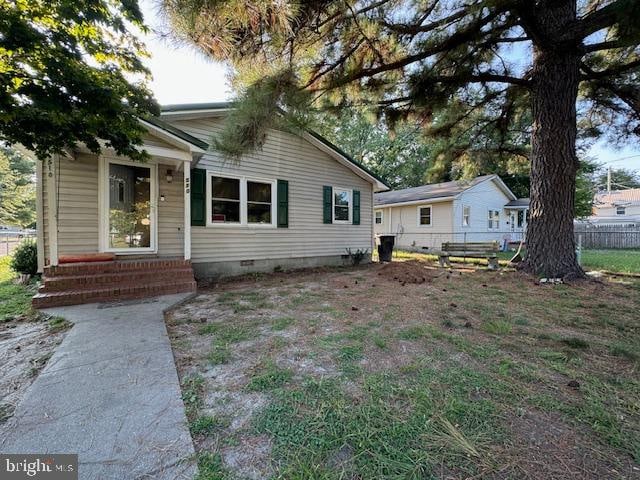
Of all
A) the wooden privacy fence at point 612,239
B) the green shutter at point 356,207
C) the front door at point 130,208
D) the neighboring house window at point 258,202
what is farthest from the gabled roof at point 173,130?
the wooden privacy fence at point 612,239

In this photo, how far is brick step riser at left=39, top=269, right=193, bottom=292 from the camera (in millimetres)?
4556

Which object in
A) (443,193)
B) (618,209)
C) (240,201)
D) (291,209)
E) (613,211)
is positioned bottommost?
(291,209)

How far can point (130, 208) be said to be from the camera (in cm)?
614

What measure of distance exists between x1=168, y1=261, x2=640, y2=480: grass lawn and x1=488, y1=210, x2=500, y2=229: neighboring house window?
14.7 m

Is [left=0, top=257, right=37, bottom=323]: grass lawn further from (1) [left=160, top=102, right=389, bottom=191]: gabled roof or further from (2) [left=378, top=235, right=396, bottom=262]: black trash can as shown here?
(2) [left=378, top=235, right=396, bottom=262]: black trash can

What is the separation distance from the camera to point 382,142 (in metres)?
26.0

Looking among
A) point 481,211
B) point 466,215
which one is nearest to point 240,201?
point 466,215

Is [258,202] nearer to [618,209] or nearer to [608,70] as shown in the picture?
[608,70]

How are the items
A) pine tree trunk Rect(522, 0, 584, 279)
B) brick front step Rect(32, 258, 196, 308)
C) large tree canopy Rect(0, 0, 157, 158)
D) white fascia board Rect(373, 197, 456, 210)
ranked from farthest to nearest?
white fascia board Rect(373, 197, 456, 210)
pine tree trunk Rect(522, 0, 584, 279)
brick front step Rect(32, 258, 196, 308)
large tree canopy Rect(0, 0, 157, 158)

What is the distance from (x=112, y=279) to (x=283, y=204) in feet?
15.1

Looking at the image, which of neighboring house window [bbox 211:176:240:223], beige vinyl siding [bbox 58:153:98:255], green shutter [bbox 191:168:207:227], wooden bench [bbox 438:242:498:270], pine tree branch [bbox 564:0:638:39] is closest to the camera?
pine tree branch [bbox 564:0:638:39]

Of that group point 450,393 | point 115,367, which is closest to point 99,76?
point 115,367

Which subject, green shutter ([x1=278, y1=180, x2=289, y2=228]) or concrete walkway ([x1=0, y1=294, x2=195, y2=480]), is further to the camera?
green shutter ([x1=278, y1=180, x2=289, y2=228])

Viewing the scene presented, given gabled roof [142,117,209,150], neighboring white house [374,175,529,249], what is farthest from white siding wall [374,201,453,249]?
gabled roof [142,117,209,150]
